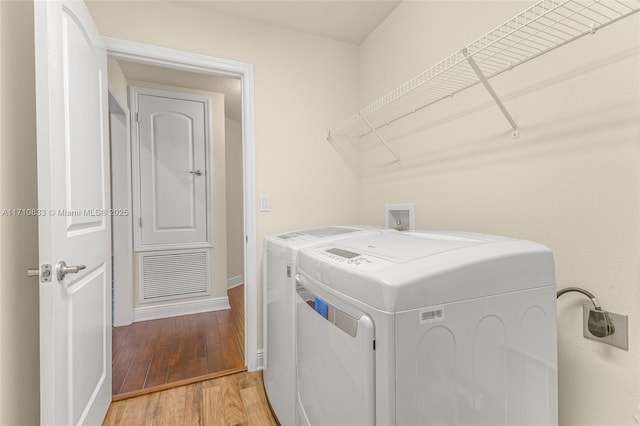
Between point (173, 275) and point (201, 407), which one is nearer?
point (201, 407)

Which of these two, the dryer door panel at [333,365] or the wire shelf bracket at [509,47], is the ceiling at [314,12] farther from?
the dryer door panel at [333,365]

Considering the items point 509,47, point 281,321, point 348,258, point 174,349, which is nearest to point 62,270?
point 281,321

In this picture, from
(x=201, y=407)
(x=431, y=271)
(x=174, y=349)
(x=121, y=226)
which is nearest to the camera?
(x=431, y=271)

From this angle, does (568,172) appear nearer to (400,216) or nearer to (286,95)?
(400,216)

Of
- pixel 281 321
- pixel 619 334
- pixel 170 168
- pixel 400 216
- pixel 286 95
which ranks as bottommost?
pixel 281 321

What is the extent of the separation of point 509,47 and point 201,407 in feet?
7.13

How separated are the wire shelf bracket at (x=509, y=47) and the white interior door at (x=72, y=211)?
4.37 feet

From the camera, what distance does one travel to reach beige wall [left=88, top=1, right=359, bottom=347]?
1.85 m

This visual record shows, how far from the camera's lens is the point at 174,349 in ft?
7.60

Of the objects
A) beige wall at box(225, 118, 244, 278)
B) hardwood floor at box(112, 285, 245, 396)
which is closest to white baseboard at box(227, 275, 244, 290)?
beige wall at box(225, 118, 244, 278)

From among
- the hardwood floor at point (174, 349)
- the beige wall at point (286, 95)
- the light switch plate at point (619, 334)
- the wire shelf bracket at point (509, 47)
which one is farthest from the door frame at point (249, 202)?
the light switch plate at point (619, 334)

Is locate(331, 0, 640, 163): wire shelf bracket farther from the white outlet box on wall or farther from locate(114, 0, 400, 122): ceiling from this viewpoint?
locate(114, 0, 400, 122): ceiling

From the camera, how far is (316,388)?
1.04 meters

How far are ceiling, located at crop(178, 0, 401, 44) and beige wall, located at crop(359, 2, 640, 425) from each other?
0.47m
